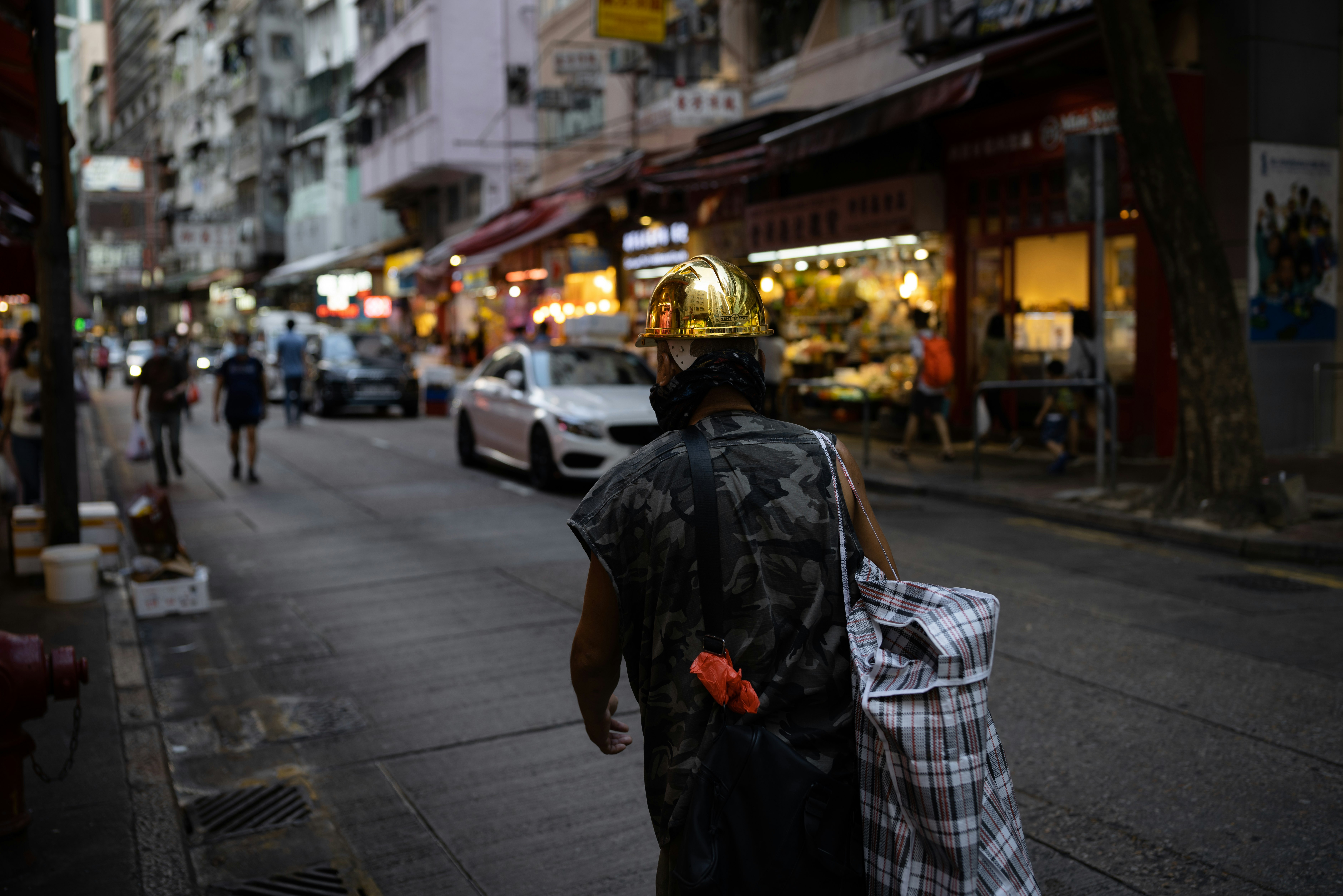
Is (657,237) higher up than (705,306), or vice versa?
(657,237)

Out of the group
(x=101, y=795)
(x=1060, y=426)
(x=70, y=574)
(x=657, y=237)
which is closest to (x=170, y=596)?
(x=70, y=574)

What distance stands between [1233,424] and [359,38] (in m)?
37.7

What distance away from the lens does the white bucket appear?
7746 millimetres

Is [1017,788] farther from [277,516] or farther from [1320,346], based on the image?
[1320,346]

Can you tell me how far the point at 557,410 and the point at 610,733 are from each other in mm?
10664

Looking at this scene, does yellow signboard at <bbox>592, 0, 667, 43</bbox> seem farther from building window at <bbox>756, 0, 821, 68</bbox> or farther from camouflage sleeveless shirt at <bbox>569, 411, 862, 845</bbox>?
camouflage sleeveless shirt at <bbox>569, 411, 862, 845</bbox>

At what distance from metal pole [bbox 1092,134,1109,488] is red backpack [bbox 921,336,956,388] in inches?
107

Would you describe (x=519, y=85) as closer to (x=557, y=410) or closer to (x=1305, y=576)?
(x=557, y=410)

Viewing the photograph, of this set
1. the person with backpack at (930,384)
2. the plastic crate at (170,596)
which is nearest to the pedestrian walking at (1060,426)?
the person with backpack at (930,384)

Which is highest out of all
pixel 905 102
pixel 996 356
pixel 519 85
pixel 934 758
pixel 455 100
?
pixel 519 85

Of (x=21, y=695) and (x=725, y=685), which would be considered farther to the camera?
(x=21, y=695)

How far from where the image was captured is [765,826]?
210cm

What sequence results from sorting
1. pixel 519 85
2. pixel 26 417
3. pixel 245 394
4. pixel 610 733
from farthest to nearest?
pixel 519 85 < pixel 245 394 < pixel 26 417 < pixel 610 733

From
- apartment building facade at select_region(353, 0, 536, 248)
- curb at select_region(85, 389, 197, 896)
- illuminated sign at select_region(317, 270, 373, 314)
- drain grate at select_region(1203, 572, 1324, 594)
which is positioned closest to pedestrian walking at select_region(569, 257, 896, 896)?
curb at select_region(85, 389, 197, 896)
